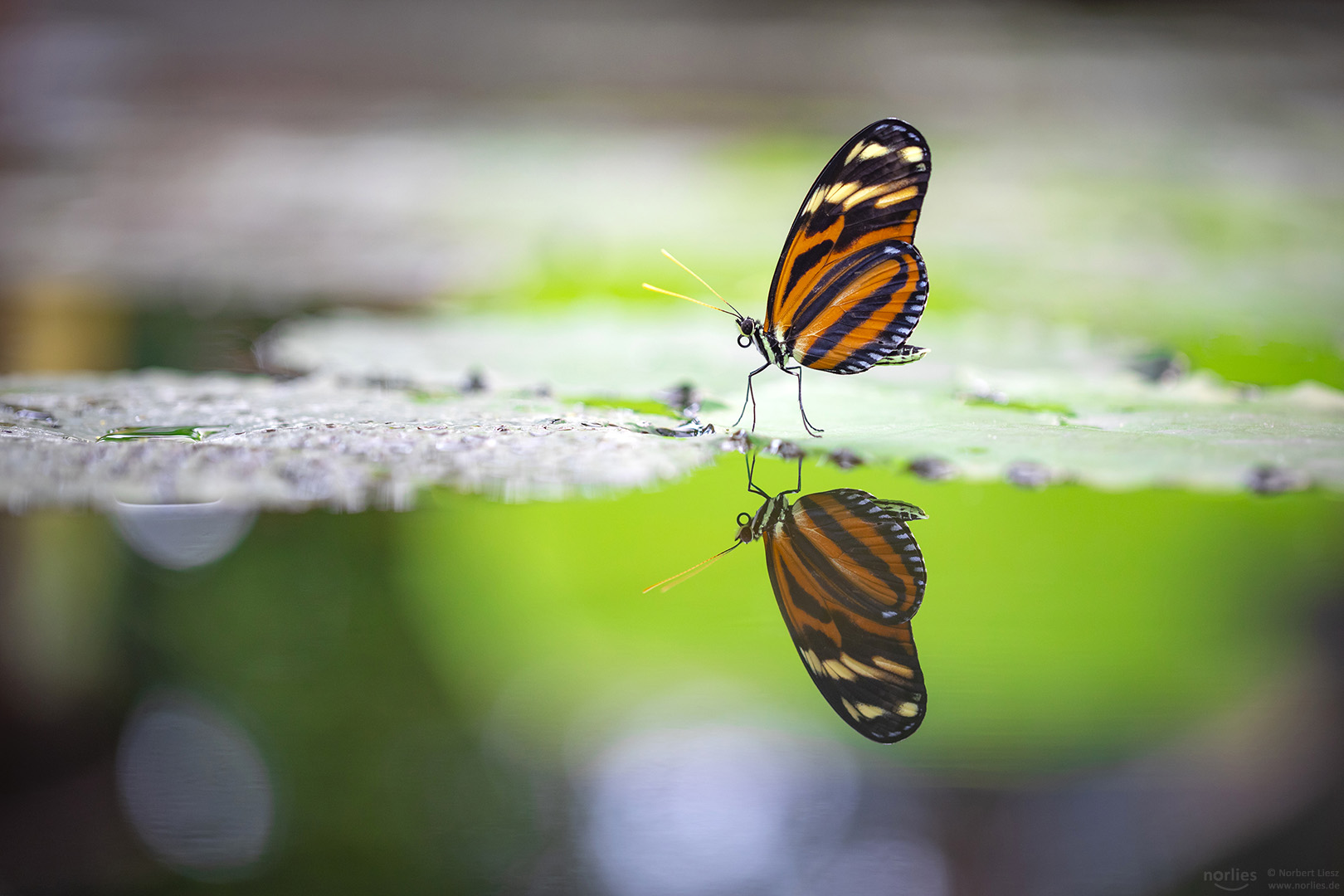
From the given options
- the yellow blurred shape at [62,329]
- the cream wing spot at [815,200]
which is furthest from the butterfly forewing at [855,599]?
the yellow blurred shape at [62,329]

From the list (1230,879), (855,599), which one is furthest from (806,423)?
(1230,879)

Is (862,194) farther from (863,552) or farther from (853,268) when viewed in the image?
(863,552)

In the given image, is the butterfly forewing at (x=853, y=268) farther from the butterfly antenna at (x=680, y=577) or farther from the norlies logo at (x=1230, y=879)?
the norlies logo at (x=1230, y=879)

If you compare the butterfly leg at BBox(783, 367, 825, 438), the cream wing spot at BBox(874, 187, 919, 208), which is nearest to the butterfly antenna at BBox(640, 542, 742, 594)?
the butterfly leg at BBox(783, 367, 825, 438)

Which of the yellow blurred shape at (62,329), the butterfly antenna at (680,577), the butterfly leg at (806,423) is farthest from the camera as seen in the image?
the yellow blurred shape at (62,329)

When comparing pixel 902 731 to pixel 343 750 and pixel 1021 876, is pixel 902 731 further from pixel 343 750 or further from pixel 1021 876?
pixel 343 750

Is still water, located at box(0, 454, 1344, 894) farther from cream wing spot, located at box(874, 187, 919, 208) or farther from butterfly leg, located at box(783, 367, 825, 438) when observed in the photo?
cream wing spot, located at box(874, 187, 919, 208)
